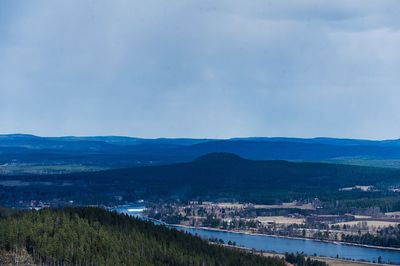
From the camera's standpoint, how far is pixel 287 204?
6806 inches

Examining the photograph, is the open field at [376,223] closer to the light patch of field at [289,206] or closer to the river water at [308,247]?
the river water at [308,247]

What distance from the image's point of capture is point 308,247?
114 meters

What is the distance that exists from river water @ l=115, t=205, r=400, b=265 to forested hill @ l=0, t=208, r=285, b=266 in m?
28.6

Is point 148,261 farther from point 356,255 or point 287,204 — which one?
point 287,204

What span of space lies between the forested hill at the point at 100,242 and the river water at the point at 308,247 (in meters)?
28.6

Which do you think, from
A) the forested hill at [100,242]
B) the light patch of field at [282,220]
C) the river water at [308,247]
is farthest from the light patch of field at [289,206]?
the forested hill at [100,242]

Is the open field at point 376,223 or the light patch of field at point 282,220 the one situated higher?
the open field at point 376,223

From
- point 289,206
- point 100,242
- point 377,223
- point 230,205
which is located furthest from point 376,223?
point 100,242

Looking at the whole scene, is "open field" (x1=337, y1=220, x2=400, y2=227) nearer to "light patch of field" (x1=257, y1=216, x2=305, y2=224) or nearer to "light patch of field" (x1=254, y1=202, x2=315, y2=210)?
"light patch of field" (x1=257, y1=216, x2=305, y2=224)

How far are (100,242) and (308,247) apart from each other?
50570mm

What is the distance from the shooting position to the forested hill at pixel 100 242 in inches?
2552

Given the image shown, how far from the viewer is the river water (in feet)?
349

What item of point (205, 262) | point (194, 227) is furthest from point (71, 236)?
point (194, 227)

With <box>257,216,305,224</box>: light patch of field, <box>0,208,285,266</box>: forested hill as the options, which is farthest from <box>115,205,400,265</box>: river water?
<box>0,208,285,266</box>: forested hill
